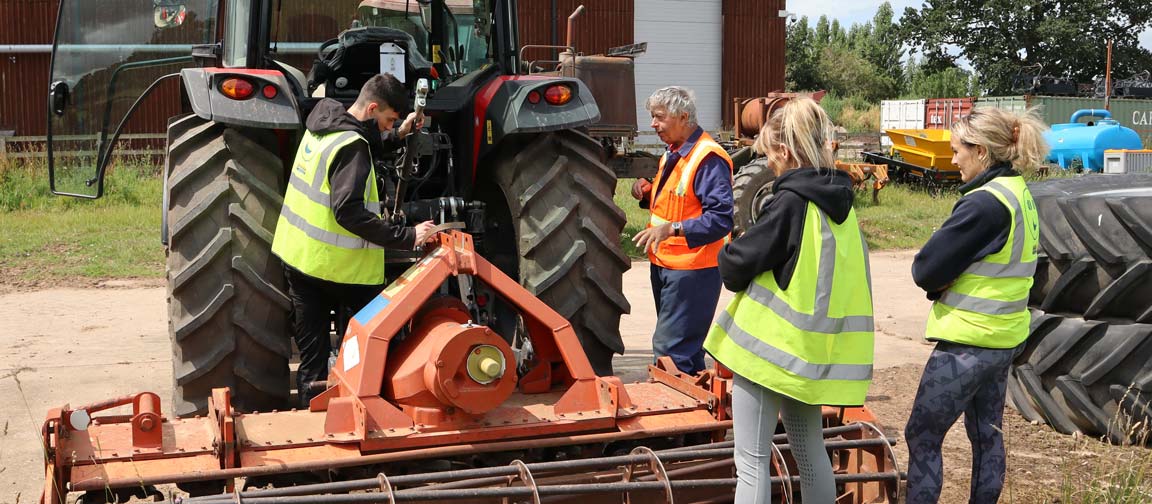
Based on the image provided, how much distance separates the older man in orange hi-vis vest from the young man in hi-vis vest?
47.1 inches

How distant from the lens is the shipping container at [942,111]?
2634 cm

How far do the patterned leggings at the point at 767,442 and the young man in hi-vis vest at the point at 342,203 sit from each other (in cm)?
138

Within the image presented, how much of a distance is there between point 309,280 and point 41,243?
25.8ft

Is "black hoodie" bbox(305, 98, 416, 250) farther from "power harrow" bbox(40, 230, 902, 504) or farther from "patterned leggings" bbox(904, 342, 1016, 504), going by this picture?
"patterned leggings" bbox(904, 342, 1016, 504)

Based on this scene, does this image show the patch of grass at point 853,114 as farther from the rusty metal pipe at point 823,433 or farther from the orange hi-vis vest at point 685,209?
the rusty metal pipe at point 823,433

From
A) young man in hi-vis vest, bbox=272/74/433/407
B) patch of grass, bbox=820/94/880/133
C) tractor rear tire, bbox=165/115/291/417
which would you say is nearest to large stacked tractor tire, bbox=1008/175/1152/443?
young man in hi-vis vest, bbox=272/74/433/407

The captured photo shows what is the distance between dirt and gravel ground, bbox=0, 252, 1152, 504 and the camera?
4602 millimetres

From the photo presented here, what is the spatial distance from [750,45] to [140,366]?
23.9 m

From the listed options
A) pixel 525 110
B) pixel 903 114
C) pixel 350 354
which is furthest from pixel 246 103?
pixel 903 114

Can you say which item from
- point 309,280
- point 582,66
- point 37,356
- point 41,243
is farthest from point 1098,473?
point 41,243

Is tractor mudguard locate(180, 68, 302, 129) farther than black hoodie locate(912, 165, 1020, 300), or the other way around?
tractor mudguard locate(180, 68, 302, 129)

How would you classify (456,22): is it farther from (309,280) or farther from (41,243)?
(41,243)

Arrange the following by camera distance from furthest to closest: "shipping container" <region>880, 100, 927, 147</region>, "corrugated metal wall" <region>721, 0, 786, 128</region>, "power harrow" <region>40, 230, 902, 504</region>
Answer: "corrugated metal wall" <region>721, 0, 786, 128</region>, "shipping container" <region>880, 100, 927, 147</region>, "power harrow" <region>40, 230, 902, 504</region>

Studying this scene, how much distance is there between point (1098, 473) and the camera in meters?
4.22
